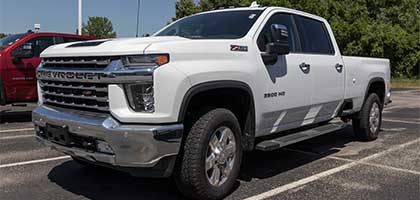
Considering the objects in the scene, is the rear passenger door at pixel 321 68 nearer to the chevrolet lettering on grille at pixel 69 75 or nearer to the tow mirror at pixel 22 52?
the chevrolet lettering on grille at pixel 69 75

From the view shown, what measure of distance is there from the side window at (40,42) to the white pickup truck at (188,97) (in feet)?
16.7

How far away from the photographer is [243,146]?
16.3ft

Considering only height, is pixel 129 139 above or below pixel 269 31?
below

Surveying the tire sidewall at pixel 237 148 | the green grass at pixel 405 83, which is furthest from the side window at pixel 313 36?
the green grass at pixel 405 83

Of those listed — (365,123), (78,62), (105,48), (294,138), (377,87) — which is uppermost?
(105,48)

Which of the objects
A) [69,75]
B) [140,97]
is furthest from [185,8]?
[140,97]

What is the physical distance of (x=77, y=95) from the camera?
436 cm

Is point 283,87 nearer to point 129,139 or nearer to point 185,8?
point 129,139

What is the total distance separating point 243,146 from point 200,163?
2.88ft

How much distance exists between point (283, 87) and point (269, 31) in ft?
2.14

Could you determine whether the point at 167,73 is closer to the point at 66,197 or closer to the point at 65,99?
the point at 65,99

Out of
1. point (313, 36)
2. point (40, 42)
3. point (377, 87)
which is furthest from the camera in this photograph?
point (40, 42)

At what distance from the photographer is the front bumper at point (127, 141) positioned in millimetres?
3848

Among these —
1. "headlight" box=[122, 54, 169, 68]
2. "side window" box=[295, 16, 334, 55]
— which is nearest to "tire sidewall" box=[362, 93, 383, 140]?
"side window" box=[295, 16, 334, 55]
